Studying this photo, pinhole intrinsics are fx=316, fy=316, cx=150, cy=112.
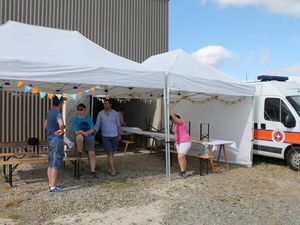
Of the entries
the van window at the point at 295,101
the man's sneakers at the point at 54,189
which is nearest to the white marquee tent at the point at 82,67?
the van window at the point at 295,101

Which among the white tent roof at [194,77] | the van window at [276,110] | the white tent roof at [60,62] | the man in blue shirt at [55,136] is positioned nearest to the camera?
the white tent roof at [60,62]

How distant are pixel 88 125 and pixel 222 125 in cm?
404

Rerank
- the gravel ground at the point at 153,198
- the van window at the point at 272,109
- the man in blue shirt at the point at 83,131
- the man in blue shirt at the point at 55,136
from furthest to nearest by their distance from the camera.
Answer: the van window at the point at 272,109 < the man in blue shirt at the point at 83,131 < the man in blue shirt at the point at 55,136 < the gravel ground at the point at 153,198

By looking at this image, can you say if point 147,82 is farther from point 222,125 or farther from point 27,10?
point 27,10

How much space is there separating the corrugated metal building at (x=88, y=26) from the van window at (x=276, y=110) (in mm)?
5554

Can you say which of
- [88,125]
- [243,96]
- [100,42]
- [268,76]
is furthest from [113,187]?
[100,42]

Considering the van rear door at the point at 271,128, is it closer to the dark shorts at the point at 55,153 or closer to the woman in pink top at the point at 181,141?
the woman in pink top at the point at 181,141

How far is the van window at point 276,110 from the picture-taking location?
25.0 ft

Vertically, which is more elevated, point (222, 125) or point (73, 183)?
point (222, 125)

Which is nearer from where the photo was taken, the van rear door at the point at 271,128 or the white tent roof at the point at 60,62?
the white tent roof at the point at 60,62

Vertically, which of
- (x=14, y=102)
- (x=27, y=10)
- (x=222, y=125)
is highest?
(x=27, y=10)

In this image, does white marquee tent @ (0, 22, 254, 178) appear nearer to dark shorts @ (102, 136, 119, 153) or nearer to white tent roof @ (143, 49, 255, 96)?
white tent roof @ (143, 49, 255, 96)

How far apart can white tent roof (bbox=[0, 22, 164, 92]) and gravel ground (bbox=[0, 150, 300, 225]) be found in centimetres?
189

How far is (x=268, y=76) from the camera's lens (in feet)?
27.9
